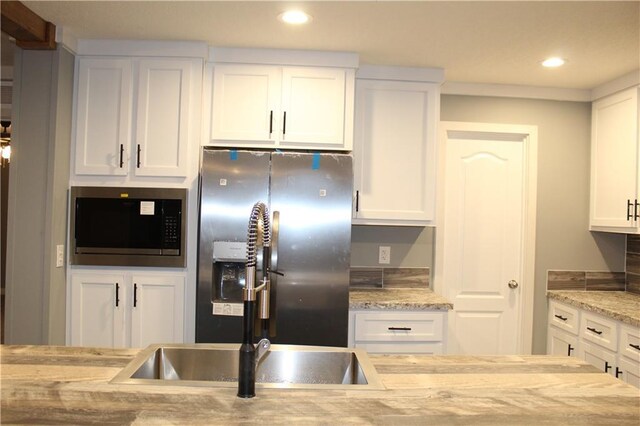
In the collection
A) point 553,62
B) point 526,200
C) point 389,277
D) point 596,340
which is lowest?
point 596,340

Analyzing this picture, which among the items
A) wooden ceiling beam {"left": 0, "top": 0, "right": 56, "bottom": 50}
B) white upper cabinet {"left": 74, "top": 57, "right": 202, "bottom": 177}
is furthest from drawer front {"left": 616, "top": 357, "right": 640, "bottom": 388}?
wooden ceiling beam {"left": 0, "top": 0, "right": 56, "bottom": 50}

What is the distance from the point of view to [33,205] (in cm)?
262

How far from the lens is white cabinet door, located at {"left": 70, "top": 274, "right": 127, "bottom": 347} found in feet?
9.10

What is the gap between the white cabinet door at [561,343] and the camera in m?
3.22

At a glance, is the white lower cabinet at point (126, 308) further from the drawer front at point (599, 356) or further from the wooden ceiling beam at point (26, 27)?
the drawer front at point (599, 356)

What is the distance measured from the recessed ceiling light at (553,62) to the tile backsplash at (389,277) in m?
1.55

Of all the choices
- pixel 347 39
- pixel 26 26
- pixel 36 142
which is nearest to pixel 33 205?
pixel 36 142

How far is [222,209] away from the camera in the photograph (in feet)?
8.59

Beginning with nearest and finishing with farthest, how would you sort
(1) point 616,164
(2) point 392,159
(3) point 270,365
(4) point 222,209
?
(3) point 270,365
(4) point 222,209
(2) point 392,159
(1) point 616,164

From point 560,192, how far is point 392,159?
143 cm

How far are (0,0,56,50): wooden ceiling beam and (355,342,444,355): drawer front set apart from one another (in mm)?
2434

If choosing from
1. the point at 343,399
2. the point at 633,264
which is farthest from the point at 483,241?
the point at 343,399

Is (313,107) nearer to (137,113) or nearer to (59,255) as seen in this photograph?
(137,113)

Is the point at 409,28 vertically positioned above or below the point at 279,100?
above
